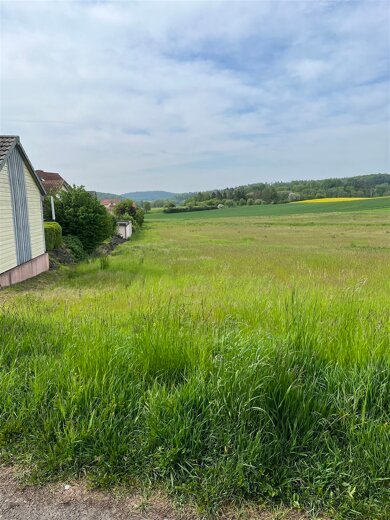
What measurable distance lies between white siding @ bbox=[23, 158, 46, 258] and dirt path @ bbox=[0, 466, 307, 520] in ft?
46.5

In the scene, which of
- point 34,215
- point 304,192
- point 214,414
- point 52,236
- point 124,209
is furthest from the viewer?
point 304,192

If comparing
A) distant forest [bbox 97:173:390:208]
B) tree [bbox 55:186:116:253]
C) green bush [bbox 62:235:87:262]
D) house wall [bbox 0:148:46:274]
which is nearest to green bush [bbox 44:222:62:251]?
green bush [bbox 62:235:87:262]

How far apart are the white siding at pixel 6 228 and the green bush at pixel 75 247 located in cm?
816

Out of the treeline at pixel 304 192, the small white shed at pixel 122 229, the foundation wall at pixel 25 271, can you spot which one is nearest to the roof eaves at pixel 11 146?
the foundation wall at pixel 25 271

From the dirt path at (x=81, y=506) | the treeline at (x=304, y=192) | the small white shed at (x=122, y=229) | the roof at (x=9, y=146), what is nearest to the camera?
the dirt path at (x=81, y=506)

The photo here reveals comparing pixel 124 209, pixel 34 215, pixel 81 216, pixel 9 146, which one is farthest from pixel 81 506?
pixel 124 209

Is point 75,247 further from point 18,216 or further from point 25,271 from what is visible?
point 18,216

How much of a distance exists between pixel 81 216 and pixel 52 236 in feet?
11.7

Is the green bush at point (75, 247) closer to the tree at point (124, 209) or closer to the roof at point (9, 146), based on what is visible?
the roof at point (9, 146)

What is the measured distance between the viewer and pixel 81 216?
861 inches

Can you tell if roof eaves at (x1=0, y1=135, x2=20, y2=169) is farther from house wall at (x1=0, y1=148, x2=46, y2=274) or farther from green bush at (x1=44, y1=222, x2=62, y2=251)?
green bush at (x1=44, y1=222, x2=62, y2=251)

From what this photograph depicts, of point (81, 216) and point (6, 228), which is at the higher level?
point (81, 216)

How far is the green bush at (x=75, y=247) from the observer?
20.9 metres

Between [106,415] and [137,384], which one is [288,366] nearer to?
[137,384]
